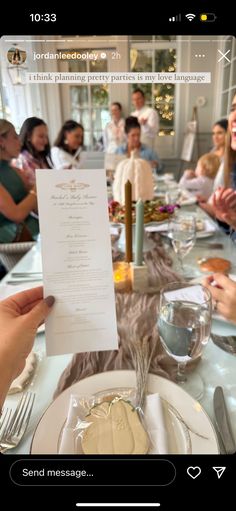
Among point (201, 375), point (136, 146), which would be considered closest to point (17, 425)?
point (201, 375)

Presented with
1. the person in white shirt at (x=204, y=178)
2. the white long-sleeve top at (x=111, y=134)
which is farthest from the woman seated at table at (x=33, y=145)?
the person in white shirt at (x=204, y=178)

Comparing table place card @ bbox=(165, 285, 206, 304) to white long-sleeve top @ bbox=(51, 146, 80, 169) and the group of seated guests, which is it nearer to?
the group of seated guests

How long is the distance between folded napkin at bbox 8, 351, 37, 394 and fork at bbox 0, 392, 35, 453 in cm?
1

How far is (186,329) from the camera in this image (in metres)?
0.38

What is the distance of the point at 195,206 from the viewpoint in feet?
4.42

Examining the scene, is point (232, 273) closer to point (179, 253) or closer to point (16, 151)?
point (179, 253)

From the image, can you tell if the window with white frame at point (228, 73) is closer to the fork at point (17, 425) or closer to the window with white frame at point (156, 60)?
the window with white frame at point (156, 60)

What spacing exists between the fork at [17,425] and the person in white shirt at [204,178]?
1.33 metres
